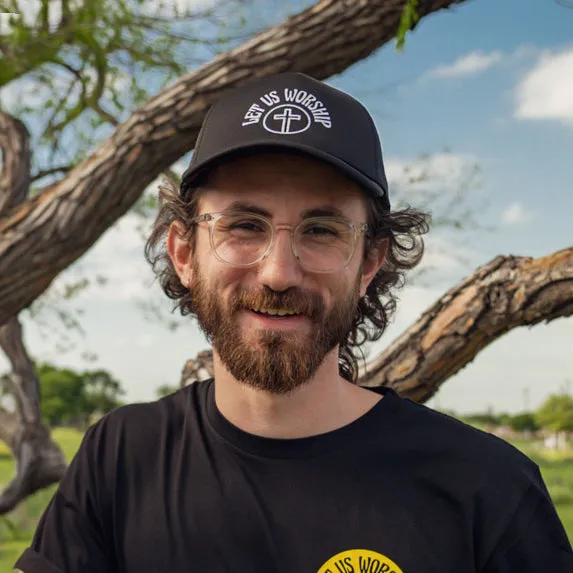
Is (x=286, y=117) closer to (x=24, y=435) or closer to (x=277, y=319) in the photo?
(x=277, y=319)

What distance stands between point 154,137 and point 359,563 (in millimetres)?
3274

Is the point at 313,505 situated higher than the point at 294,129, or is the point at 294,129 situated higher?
the point at 294,129

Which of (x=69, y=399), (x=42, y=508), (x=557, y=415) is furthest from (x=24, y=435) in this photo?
(x=557, y=415)

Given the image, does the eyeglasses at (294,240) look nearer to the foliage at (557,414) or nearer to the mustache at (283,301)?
the mustache at (283,301)

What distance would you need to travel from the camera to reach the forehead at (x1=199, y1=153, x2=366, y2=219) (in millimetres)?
1900

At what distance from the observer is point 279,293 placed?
1.85 metres

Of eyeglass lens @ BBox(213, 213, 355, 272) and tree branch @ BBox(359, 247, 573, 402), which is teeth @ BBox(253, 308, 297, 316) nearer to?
eyeglass lens @ BBox(213, 213, 355, 272)

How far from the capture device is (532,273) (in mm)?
3641

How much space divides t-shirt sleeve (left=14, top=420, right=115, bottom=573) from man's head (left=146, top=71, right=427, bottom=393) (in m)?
0.51

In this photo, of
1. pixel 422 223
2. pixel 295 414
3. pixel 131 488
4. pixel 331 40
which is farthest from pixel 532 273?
pixel 131 488

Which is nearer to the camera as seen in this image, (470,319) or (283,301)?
(283,301)

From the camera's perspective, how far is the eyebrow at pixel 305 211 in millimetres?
1902

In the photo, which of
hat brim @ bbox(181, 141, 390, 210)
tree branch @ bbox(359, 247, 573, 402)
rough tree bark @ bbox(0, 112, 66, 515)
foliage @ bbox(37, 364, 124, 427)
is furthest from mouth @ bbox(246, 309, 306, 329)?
foliage @ bbox(37, 364, 124, 427)

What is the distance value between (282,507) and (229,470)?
0.17 meters
